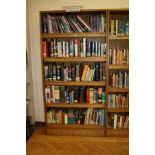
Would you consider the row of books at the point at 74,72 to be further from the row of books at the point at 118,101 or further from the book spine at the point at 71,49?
the row of books at the point at 118,101

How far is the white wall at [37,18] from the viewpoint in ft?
11.4

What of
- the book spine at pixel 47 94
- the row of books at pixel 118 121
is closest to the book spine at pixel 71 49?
the book spine at pixel 47 94

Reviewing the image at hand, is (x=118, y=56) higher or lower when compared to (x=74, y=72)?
higher

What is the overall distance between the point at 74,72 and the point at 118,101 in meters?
0.90

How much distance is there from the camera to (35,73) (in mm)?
3752

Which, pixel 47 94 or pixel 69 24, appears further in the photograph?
pixel 47 94

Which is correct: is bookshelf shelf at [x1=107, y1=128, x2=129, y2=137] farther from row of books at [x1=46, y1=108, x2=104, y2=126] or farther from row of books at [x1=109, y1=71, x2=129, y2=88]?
row of books at [x1=109, y1=71, x2=129, y2=88]

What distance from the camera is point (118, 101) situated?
Result: 11.0 ft

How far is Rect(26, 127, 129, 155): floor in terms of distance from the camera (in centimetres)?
292

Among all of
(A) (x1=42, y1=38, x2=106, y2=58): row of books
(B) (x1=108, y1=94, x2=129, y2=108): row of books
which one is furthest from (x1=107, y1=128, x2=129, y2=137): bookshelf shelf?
(A) (x1=42, y1=38, x2=106, y2=58): row of books

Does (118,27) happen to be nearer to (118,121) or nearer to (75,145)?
(118,121)

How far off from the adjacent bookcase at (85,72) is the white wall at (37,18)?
21 cm

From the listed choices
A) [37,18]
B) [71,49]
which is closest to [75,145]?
[71,49]
